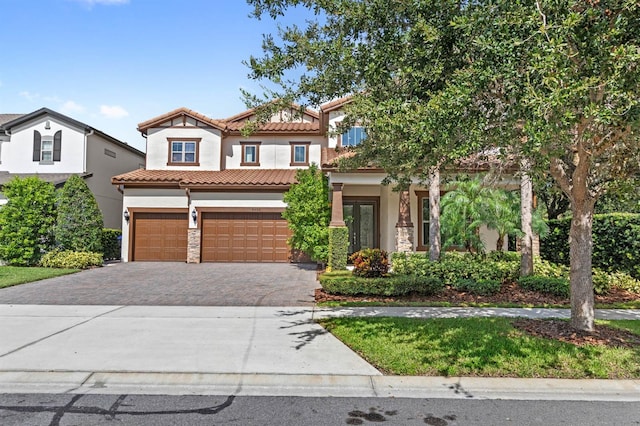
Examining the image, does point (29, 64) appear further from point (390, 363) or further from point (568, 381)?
point (568, 381)

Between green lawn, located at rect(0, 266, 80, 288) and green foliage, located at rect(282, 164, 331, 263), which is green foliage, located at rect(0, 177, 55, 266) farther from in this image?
green foliage, located at rect(282, 164, 331, 263)

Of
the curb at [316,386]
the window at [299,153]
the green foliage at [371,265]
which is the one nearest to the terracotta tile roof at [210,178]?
the window at [299,153]

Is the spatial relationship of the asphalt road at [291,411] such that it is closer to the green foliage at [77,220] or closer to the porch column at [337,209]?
the porch column at [337,209]

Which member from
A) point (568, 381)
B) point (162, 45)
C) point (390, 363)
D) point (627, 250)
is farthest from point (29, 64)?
point (627, 250)

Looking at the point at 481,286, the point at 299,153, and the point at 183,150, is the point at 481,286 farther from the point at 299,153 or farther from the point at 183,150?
the point at 183,150

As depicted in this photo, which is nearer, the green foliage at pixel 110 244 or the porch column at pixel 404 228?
the porch column at pixel 404 228

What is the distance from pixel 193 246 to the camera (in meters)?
17.6

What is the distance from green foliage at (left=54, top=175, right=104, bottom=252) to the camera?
52.4 ft

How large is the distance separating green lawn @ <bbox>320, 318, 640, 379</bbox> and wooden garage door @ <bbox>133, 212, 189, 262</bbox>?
13.2 metres

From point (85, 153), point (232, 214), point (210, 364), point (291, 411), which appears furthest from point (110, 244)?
point (291, 411)

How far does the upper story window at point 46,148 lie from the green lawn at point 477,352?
1985 centimetres

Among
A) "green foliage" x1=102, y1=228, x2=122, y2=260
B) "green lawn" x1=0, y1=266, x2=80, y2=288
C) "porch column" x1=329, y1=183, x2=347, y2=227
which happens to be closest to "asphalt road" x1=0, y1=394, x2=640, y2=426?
"green lawn" x1=0, y1=266, x2=80, y2=288

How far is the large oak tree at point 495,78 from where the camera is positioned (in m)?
4.23

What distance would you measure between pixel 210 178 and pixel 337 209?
22.7 feet
